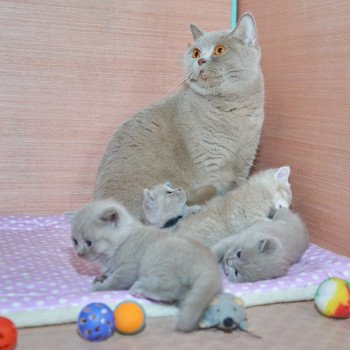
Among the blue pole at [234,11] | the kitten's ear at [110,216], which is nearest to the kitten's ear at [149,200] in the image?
the kitten's ear at [110,216]

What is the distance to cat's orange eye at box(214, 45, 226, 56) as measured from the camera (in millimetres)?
1913

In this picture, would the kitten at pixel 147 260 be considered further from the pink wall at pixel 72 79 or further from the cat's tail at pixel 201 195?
the pink wall at pixel 72 79

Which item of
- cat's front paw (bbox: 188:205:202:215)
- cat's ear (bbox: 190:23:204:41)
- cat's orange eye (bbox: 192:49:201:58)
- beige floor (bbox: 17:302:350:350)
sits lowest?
beige floor (bbox: 17:302:350:350)

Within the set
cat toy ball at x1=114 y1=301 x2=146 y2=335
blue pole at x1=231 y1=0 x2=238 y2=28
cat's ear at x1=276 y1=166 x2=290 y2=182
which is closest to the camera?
cat toy ball at x1=114 y1=301 x2=146 y2=335

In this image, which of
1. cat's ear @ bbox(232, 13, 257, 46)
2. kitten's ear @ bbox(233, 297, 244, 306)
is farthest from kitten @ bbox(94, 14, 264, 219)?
kitten's ear @ bbox(233, 297, 244, 306)

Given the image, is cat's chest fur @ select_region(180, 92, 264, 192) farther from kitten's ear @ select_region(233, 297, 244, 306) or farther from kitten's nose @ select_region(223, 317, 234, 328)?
kitten's nose @ select_region(223, 317, 234, 328)

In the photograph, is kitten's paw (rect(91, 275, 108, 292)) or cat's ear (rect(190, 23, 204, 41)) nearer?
kitten's paw (rect(91, 275, 108, 292))

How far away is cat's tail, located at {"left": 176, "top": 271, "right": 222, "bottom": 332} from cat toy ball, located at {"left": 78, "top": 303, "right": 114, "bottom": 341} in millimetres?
160

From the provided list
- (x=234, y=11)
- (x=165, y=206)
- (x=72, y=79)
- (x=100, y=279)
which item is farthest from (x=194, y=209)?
(x=234, y=11)

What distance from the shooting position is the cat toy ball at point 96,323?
3.78 feet

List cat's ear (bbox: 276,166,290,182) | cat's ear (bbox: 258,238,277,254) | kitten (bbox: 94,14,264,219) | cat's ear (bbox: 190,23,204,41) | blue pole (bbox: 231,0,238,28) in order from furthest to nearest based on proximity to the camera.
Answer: blue pole (bbox: 231,0,238,28)
cat's ear (bbox: 190,23,204,41)
kitten (bbox: 94,14,264,219)
cat's ear (bbox: 276,166,290,182)
cat's ear (bbox: 258,238,277,254)

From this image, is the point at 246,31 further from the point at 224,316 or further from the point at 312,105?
the point at 224,316

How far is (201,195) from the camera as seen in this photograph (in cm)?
193

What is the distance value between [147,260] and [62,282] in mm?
284
